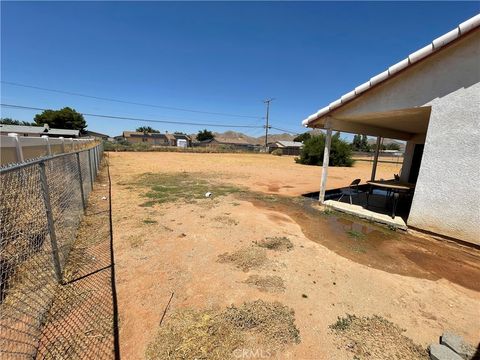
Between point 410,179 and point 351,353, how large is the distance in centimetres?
980

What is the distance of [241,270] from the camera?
3.44 m

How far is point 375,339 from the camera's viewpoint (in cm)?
229

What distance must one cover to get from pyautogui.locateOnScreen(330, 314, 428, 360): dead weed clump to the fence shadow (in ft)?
7.30

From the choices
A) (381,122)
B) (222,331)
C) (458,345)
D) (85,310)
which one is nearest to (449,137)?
(381,122)

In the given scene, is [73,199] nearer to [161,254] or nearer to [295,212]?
[161,254]

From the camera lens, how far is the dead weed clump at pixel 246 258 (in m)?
3.58

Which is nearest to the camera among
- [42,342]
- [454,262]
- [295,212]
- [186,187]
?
[42,342]

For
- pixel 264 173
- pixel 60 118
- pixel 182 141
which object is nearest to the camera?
pixel 264 173

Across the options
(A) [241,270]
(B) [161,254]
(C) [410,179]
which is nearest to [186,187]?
(B) [161,254]

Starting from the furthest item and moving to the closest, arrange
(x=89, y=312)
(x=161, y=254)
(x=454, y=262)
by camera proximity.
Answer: (x=454, y=262)
(x=161, y=254)
(x=89, y=312)

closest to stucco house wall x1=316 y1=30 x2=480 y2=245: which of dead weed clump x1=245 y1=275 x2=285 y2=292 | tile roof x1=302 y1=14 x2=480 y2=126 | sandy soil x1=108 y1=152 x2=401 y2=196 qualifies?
tile roof x1=302 y1=14 x2=480 y2=126

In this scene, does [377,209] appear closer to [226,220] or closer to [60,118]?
[226,220]

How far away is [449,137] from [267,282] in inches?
187

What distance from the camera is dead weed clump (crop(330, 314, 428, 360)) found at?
6.98ft
